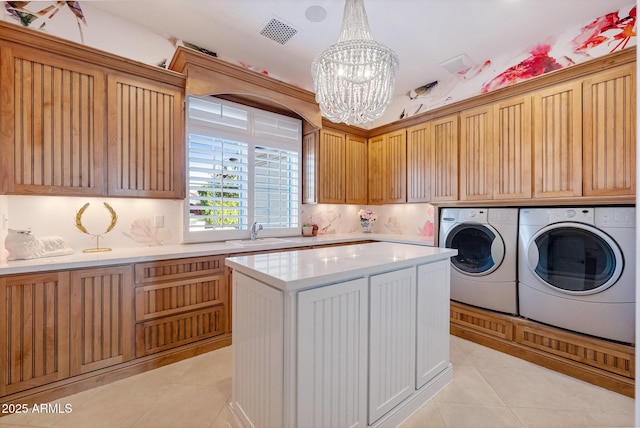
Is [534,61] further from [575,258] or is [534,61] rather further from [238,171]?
[238,171]

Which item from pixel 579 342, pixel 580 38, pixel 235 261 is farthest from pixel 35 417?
pixel 580 38

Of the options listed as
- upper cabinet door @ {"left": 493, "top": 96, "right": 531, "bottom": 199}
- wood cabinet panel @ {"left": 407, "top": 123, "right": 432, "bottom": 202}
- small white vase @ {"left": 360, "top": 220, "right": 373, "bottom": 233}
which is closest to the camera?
upper cabinet door @ {"left": 493, "top": 96, "right": 531, "bottom": 199}

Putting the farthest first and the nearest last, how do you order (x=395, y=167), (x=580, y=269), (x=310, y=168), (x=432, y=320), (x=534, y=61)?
1. (x=395, y=167)
2. (x=310, y=168)
3. (x=534, y=61)
4. (x=580, y=269)
5. (x=432, y=320)

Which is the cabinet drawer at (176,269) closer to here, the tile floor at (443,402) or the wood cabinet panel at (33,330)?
the wood cabinet panel at (33,330)

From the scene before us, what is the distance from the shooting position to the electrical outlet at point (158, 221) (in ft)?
8.82

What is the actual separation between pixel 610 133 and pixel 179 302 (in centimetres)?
361

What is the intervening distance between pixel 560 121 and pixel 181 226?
3.58m

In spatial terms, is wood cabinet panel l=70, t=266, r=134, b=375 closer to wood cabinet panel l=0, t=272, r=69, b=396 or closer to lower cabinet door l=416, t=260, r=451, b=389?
wood cabinet panel l=0, t=272, r=69, b=396

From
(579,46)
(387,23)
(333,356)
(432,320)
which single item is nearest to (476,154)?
(579,46)

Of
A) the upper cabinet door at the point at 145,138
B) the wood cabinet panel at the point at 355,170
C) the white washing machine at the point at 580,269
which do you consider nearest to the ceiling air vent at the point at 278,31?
the upper cabinet door at the point at 145,138

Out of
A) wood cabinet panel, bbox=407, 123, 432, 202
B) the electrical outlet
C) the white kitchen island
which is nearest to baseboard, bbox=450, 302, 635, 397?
the white kitchen island

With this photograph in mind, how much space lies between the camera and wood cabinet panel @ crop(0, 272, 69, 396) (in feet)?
5.53

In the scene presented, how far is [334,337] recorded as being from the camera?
4.31 ft

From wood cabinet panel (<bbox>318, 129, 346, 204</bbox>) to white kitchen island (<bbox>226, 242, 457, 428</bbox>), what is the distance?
1.96 m
